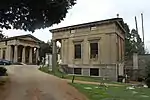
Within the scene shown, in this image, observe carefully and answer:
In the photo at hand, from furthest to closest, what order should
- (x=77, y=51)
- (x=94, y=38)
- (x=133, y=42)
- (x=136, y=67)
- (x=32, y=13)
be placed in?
1. (x=133, y=42)
2. (x=77, y=51)
3. (x=136, y=67)
4. (x=94, y=38)
5. (x=32, y=13)

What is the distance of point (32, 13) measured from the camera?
54.5 feet

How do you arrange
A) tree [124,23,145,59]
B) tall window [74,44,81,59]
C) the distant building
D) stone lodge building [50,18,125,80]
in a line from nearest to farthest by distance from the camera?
stone lodge building [50,18,125,80] < the distant building < tall window [74,44,81,59] < tree [124,23,145,59]

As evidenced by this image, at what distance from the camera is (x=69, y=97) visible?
13375 mm

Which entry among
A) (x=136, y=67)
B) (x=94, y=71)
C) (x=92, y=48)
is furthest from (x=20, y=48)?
(x=136, y=67)

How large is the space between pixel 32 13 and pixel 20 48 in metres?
44.5

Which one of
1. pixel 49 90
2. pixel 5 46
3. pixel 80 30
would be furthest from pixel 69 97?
pixel 5 46

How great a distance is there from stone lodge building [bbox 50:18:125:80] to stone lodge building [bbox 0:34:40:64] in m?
20.3

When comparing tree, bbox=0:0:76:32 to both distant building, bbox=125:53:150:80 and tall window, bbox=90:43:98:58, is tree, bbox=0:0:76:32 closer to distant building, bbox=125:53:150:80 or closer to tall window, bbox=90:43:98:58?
tall window, bbox=90:43:98:58

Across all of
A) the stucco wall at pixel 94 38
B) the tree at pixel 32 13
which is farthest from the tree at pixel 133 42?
the tree at pixel 32 13

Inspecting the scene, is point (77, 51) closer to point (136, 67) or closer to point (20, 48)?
point (136, 67)

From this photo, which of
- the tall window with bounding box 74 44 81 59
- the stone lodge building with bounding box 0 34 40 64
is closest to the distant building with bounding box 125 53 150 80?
the tall window with bounding box 74 44 81 59

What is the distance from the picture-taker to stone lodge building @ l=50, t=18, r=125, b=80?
109 ft

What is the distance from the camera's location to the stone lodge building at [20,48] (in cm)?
5703

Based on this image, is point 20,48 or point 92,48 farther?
point 20,48
